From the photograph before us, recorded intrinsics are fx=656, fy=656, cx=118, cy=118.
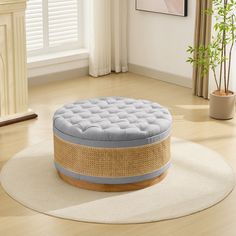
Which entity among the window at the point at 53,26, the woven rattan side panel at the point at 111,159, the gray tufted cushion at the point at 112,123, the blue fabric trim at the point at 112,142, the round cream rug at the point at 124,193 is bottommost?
the round cream rug at the point at 124,193

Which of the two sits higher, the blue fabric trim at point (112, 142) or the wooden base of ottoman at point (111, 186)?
the blue fabric trim at point (112, 142)

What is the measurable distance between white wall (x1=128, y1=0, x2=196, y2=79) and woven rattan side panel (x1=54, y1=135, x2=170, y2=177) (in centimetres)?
275

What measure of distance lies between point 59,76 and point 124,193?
10.6 ft

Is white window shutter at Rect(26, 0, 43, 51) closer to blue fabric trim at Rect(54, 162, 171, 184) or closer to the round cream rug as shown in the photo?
the round cream rug

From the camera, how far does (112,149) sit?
177 inches

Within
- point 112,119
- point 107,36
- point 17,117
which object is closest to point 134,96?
point 107,36

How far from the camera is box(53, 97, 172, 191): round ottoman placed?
450cm

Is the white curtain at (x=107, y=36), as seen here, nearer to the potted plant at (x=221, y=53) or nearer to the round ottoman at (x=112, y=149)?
Result: the potted plant at (x=221, y=53)

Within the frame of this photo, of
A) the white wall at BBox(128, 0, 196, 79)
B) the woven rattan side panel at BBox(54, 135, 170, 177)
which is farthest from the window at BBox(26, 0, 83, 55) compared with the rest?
the woven rattan side panel at BBox(54, 135, 170, 177)

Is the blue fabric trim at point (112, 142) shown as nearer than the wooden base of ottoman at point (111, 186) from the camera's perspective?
Yes

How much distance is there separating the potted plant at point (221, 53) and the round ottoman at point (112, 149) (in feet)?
4.93

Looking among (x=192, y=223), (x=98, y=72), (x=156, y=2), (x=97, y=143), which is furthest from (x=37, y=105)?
(x=192, y=223)

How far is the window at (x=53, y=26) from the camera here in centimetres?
729

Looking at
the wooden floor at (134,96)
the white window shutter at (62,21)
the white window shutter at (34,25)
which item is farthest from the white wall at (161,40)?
the white window shutter at (34,25)
